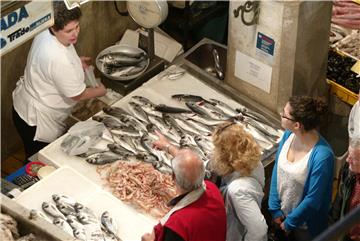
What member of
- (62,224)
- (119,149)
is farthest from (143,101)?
(62,224)

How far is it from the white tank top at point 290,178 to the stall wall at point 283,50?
0.97 metres

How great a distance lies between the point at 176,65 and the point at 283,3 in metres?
1.49

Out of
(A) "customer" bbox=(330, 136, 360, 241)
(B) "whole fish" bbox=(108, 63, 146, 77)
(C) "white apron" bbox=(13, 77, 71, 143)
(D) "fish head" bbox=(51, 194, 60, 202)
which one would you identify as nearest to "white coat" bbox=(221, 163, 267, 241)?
(A) "customer" bbox=(330, 136, 360, 241)

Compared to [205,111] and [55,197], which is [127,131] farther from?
[55,197]

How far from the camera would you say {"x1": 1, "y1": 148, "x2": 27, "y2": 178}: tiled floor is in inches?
279

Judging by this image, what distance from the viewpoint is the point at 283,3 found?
5.77m

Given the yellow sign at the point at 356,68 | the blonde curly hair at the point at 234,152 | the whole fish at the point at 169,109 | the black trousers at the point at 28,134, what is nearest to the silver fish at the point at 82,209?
the blonde curly hair at the point at 234,152

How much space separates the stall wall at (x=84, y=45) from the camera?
6.81 m

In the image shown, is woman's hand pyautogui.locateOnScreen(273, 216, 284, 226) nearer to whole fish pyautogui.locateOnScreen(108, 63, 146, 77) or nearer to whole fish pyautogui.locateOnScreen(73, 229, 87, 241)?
whole fish pyautogui.locateOnScreen(73, 229, 87, 241)

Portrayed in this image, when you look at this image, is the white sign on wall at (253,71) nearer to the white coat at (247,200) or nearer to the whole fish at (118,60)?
the whole fish at (118,60)

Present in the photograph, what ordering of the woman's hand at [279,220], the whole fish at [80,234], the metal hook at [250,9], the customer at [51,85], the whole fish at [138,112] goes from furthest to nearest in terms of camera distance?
the whole fish at [138,112] < the metal hook at [250,9] < the customer at [51,85] < the woman's hand at [279,220] < the whole fish at [80,234]

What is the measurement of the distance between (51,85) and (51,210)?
1245mm

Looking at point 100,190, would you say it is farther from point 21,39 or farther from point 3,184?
point 21,39

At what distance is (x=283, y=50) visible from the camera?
239 inches
